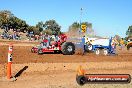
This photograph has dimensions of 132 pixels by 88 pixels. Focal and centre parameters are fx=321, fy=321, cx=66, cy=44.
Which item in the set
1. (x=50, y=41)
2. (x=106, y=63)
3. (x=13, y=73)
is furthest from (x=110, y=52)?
(x=13, y=73)

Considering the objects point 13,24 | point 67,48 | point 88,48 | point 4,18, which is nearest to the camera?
point 67,48

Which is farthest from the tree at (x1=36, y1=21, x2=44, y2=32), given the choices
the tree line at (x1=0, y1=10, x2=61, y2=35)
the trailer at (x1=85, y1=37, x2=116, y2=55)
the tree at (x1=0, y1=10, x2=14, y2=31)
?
the trailer at (x1=85, y1=37, x2=116, y2=55)

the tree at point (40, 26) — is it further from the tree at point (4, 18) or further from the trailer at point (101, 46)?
the trailer at point (101, 46)

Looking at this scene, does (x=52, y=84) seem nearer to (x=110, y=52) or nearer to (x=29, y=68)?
(x=29, y=68)

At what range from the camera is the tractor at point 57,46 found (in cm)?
1961

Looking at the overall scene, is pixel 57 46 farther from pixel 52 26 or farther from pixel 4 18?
pixel 52 26

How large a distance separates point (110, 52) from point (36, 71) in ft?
36.7

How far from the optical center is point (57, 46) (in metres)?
20.2

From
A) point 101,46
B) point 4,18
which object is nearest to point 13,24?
point 4,18

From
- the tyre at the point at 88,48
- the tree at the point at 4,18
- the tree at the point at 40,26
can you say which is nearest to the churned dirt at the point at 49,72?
the tyre at the point at 88,48

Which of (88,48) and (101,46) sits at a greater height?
(101,46)

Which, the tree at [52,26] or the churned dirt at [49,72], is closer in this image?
the churned dirt at [49,72]

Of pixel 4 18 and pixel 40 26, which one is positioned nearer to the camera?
pixel 4 18

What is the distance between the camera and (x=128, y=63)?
1802cm
